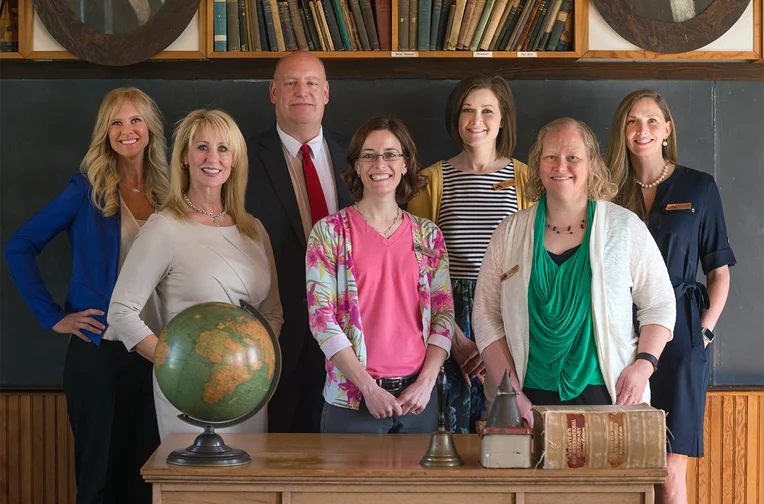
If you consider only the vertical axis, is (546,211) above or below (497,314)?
above

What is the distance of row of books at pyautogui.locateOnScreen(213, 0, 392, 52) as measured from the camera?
4.13m

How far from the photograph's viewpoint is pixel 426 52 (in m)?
4.11

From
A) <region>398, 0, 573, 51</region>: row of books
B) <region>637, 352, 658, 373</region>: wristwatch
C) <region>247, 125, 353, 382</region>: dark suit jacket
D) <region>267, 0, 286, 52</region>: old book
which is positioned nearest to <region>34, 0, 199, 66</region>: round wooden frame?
<region>267, 0, 286, 52</region>: old book

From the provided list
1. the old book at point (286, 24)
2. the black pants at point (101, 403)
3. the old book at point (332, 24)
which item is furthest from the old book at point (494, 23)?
the black pants at point (101, 403)

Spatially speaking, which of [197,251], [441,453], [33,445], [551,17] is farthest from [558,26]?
[33,445]

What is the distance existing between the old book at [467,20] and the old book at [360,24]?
0.40 metres

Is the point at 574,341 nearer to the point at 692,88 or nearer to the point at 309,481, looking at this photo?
the point at 309,481

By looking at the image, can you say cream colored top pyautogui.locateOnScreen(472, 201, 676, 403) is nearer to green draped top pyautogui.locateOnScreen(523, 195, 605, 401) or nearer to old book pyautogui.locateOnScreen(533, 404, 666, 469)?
green draped top pyautogui.locateOnScreen(523, 195, 605, 401)

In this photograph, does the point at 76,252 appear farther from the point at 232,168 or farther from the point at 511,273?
the point at 511,273

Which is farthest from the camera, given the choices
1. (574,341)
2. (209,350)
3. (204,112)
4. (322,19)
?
(322,19)

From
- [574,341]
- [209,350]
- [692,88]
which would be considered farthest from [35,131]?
[692,88]

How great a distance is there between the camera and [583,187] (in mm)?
3100

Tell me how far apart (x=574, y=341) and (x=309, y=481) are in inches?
40.0

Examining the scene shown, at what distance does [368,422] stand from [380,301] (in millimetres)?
403
